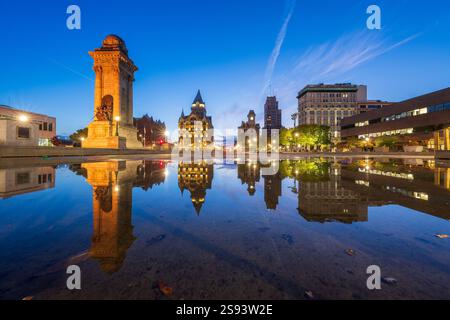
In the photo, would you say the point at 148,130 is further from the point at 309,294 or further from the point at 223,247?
the point at 309,294

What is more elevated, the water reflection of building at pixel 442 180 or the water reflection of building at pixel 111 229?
the water reflection of building at pixel 442 180

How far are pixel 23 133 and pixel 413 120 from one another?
291 feet

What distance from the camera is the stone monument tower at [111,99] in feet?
119

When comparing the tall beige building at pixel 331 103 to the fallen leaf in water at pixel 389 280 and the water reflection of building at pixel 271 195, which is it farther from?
the fallen leaf in water at pixel 389 280

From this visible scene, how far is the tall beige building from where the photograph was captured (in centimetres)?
13150

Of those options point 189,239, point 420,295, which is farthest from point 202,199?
point 420,295

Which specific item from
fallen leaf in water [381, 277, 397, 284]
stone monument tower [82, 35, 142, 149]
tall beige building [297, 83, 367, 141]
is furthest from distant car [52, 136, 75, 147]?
tall beige building [297, 83, 367, 141]

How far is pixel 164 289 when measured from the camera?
2.01 m

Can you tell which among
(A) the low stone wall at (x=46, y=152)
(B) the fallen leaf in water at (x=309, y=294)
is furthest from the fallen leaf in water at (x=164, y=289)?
(A) the low stone wall at (x=46, y=152)

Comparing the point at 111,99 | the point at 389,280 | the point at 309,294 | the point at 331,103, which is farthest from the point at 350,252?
the point at 331,103

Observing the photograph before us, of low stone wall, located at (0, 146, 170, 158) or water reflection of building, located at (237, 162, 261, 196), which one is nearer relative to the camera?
water reflection of building, located at (237, 162, 261, 196)

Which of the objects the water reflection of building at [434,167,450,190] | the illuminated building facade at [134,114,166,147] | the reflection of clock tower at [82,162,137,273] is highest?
the illuminated building facade at [134,114,166,147]

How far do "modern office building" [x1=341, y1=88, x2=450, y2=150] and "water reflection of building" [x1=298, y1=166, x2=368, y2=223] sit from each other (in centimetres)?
5423

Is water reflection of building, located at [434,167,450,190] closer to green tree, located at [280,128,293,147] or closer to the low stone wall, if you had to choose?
the low stone wall
